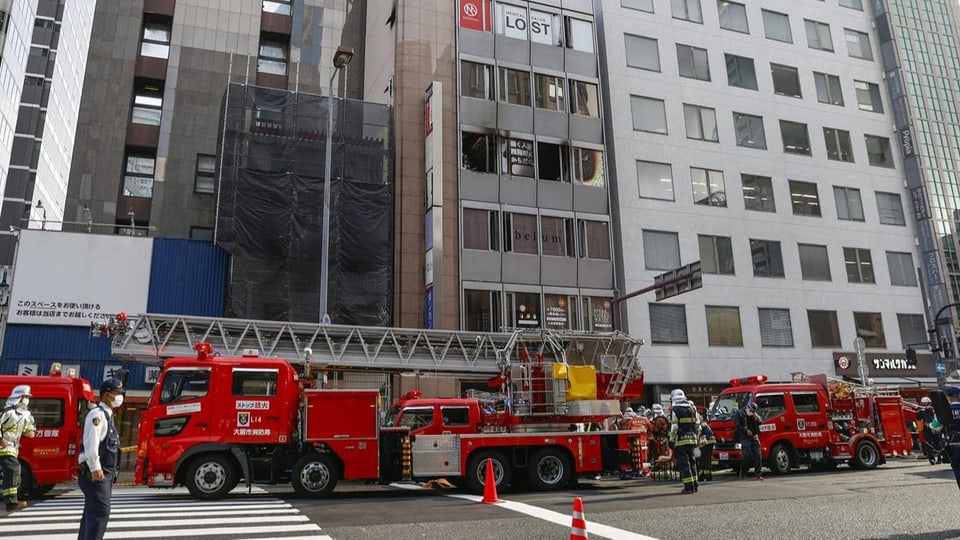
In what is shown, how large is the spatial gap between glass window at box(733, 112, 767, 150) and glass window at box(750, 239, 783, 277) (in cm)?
540

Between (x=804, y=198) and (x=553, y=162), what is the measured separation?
14836 millimetres

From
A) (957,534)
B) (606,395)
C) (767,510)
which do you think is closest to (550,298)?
(606,395)

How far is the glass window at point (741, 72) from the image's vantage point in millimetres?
35250

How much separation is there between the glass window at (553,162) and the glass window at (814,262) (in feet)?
44.6

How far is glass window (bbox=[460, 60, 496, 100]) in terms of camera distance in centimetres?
2955

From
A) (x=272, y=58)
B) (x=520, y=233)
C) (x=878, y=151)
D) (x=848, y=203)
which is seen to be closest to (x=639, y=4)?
(x=520, y=233)

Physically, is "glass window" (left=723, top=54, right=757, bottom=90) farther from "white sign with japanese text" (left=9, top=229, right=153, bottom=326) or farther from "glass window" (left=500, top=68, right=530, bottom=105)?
"white sign with japanese text" (left=9, top=229, right=153, bottom=326)

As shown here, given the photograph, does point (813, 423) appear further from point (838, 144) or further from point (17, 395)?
point (838, 144)

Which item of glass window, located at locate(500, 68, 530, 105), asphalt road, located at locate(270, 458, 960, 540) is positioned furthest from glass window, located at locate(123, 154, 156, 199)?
asphalt road, located at locate(270, 458, 960, 540)

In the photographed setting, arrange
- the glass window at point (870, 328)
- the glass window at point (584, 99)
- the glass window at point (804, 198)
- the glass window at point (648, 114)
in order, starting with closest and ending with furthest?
1. the glass window at point (584, 99)
2. the glass window at point (648, 114)
3. the glass window at point (870, 328)
4. the glass window at point (804, 198)

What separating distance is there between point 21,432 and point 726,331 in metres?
28.2

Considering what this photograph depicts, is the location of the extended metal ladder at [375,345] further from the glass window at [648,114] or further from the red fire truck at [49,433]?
the glass window at [648,114]

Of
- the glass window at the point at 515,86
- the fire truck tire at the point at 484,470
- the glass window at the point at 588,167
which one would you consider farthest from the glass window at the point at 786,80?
the fire truck tire at the point at 484,470

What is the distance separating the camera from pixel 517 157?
29.5 metres
